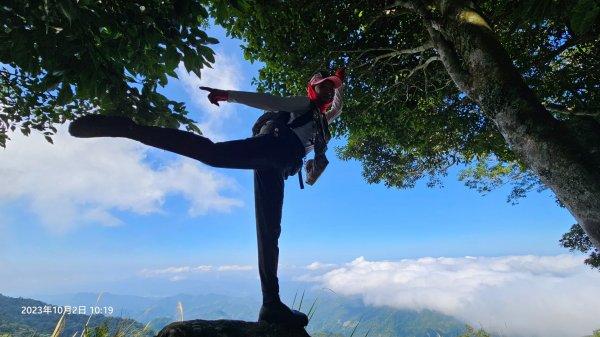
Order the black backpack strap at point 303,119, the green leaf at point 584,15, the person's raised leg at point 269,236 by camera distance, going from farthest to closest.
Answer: the black backpack strap at point 303,119 < the person's raised leg at point 269,236 < the green leaf at point 584,15

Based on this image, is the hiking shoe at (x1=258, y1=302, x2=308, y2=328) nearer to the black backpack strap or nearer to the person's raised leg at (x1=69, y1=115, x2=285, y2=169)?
the person's raised leg at (x1=69, y1=115, x2=285, y2=169)

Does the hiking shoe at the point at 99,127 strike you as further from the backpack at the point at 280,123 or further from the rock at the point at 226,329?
the rock at the point at 226,329

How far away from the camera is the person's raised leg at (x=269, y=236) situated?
3223mm

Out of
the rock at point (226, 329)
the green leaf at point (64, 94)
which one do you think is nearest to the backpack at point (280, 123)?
the rock at point (226, 329)

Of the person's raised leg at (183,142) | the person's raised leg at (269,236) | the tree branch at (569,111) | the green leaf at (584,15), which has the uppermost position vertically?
the tree branch at (569,111)

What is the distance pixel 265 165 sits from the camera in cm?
317

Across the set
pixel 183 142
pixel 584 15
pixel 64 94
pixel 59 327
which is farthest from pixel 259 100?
pixel 59 327

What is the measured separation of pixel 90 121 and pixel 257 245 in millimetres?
1958

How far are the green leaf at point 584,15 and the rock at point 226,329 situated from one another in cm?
327

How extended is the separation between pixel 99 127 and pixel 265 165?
4.90 feet

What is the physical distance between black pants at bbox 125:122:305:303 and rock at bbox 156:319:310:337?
31 cm

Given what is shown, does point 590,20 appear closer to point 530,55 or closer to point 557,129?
point 557,129

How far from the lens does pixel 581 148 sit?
274 centimetres

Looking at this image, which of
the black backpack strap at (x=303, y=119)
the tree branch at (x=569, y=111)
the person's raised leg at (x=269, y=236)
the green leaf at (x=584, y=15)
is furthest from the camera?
the tree branch at (x=569, y=111)
